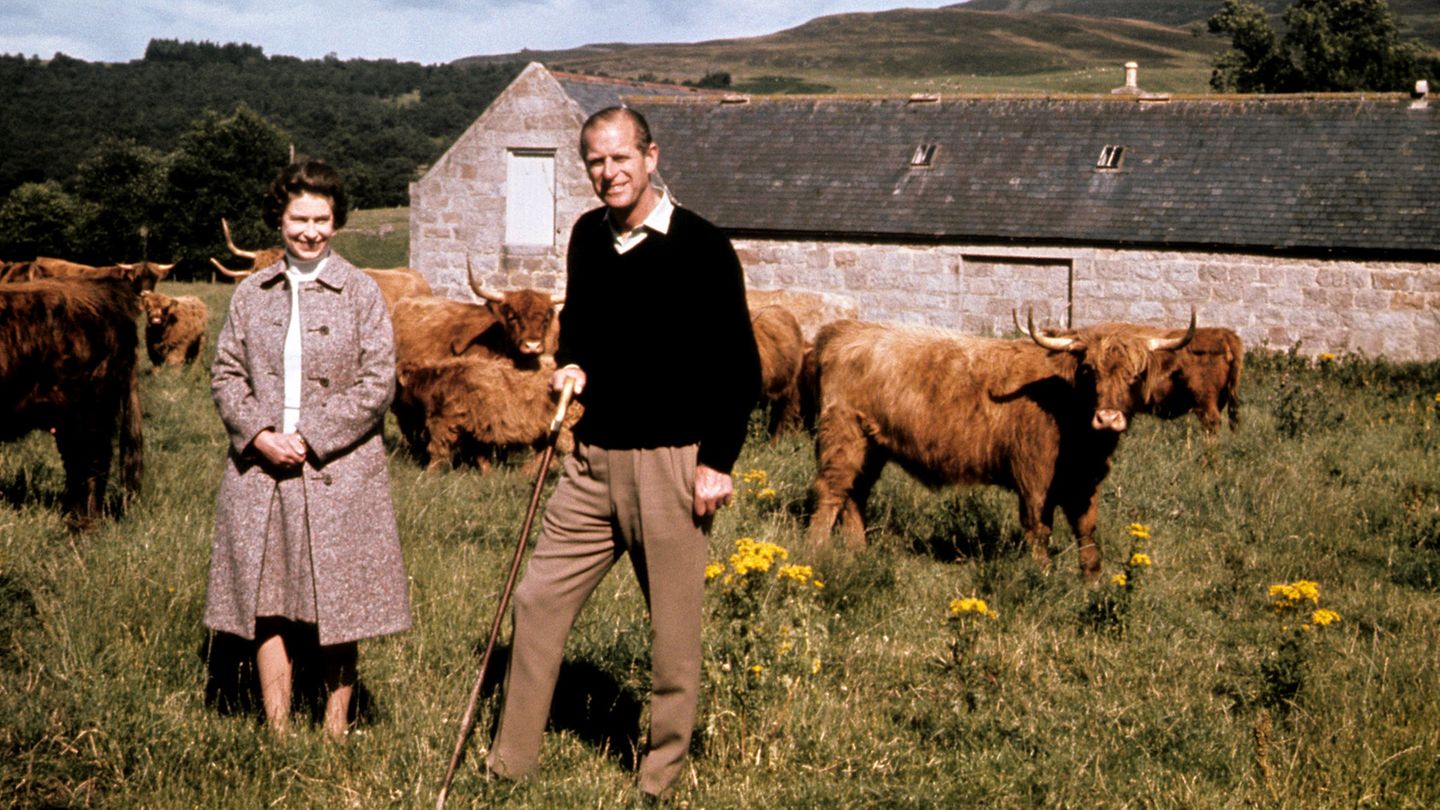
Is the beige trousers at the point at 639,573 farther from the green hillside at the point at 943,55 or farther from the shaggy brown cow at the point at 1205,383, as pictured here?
the green hillside at the point at 943,55

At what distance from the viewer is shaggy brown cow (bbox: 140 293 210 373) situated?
52.7 ft

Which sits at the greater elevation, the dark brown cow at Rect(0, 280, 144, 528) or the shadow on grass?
the dark brown cow at Rect(0, 280, 144, 528)

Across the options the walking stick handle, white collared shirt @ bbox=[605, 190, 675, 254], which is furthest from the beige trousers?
white collared shirt @ bbox=[605, 190, 675, 254]

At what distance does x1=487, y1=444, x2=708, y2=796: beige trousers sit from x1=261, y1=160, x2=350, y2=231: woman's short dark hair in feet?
4.29

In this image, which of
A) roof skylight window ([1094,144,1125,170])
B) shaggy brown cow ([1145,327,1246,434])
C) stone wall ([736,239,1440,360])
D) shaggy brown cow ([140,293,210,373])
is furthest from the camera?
roof skylight window ([1094,144,1125,170])

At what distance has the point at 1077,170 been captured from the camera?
71.8ft

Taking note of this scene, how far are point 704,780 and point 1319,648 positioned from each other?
3339 mm

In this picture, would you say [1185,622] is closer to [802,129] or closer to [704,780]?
[704,780]

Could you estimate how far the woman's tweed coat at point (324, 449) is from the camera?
13.4ft

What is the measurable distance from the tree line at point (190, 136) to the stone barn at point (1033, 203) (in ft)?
14.3

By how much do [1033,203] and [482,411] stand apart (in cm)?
1421

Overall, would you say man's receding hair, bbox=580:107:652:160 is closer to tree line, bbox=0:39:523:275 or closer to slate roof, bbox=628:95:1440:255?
tree line, bbox=0:39:523:275

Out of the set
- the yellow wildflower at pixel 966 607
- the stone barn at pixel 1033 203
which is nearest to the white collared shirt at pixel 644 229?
the yellow wildflower at pixel 966 607

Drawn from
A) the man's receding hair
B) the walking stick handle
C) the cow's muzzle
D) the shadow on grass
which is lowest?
the shadow on grass
